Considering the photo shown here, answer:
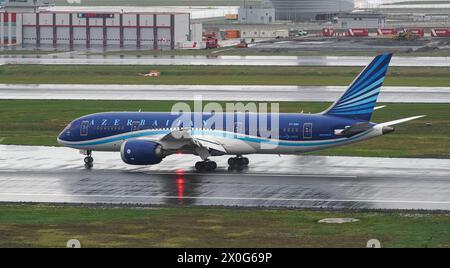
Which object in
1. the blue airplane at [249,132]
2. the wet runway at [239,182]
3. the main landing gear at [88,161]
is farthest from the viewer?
the main landing gear at [88,161]

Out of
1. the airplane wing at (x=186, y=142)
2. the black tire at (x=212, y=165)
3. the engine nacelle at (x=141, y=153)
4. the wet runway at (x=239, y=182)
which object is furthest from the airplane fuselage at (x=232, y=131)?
the engine nacelle at (x=141, y=153)

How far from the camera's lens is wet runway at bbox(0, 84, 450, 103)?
338ft

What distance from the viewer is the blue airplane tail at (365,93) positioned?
63469 mm

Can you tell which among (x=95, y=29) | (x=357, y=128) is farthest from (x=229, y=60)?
(x=357, y=128)

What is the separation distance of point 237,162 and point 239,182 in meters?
5.99

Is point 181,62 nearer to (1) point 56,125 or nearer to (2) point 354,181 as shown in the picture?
(1) point 56,125

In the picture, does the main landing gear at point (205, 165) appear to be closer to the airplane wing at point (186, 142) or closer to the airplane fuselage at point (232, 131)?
the airplane wing at point (186, 142)

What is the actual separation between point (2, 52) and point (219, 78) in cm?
5928

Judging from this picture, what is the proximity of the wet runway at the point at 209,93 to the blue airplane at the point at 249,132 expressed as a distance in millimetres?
36096

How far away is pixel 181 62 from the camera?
486 feet

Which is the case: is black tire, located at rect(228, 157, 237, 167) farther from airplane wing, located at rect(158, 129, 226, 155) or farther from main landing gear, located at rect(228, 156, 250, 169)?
airplane wing, located at rect(158, 129, 226, 155)

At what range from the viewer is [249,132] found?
212 feet

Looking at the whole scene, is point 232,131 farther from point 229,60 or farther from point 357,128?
point 229,60

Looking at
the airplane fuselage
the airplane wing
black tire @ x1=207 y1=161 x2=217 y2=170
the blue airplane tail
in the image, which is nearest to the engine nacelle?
the airplane wing
